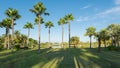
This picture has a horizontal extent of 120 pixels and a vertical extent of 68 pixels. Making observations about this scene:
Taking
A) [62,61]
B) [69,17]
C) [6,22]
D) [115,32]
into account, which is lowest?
[62,61]

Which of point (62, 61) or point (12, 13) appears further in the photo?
point (12, 13)

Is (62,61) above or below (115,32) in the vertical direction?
below

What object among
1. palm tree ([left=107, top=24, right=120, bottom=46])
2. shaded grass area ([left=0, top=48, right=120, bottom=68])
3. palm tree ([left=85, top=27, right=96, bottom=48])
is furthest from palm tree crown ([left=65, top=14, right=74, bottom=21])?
shaded grass area ([left=0, top=48, right=120, bottom=68])

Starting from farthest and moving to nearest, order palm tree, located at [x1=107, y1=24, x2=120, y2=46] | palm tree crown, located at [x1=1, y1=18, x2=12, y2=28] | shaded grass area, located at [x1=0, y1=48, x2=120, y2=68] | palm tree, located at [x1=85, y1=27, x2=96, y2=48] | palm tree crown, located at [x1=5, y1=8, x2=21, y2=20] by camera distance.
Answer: palm tree, located at [x1=85, y1=27, x2=96, y2=48] → palm tree, located at [x1=107, y1=24, x2=120, y2=46] → palm tree crown, located at [x1=1, y1=18, x2=12, y2=28] → palm tree crown, located at [x1=5, y1=8, x2=21, y2=20] → shaded grass area, located at [x1=0, y1=48, x2=120, y2=68]

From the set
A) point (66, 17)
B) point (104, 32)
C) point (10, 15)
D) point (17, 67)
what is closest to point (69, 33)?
point (66, 17)

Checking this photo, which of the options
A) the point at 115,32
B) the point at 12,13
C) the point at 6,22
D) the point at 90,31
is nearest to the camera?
the point at 12,13

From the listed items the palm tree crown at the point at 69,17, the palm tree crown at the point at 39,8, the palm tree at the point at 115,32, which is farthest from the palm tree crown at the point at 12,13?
the palm tree at the point at 115,32

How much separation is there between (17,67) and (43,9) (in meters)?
53.3

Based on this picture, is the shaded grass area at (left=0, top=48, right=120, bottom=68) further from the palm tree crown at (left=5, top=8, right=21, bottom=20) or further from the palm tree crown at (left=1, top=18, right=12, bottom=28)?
the palm tree crown at (left=1, top=18, right=12, bottom=28)

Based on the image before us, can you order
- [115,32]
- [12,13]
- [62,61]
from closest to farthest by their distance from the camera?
[62,61] < [12,13] < [115,32]

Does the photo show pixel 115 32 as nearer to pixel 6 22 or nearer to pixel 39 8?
pixel 39 8

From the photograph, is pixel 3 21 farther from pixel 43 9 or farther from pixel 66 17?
pixel 66 17

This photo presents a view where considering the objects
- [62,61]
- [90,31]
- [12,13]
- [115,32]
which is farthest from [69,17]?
[62,61]

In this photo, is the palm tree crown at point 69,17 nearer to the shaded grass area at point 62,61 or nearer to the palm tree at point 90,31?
the palm tree at point 90,31
